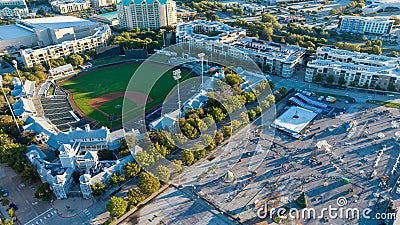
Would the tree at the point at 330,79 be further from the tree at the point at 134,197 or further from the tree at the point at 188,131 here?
the tree at the point at 134,197

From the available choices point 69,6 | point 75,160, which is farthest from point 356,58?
point 69,6

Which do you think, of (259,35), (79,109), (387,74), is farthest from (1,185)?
(259,35)

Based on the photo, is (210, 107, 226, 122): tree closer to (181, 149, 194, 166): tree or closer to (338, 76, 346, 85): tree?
(181, 149, 194, 166): tree

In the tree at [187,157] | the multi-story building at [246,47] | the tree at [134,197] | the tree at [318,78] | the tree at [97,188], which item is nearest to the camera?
the tree at [134,197]

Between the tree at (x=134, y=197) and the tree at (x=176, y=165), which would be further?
the tree at (x=176, y=165)

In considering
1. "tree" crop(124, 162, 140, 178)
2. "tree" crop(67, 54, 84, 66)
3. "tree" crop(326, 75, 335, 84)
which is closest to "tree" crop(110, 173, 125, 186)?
"tree" crop(124, 162, 140, 178)

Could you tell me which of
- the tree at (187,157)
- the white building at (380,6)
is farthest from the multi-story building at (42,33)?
the white building at (380,6)
